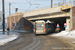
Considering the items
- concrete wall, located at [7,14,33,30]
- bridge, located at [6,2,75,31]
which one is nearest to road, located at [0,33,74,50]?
bridge, located at [6,2,75,31]

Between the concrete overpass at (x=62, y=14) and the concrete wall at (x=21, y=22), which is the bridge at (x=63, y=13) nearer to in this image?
the concrete overpass at (x=62, y=14)

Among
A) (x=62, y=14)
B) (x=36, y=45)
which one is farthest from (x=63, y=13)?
(x=36, y=45)

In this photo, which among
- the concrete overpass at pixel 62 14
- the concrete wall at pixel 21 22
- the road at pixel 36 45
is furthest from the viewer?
the concrete wall at pixel 21 22

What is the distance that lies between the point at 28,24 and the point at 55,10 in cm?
2011

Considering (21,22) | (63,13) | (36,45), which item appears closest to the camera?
(36,45)

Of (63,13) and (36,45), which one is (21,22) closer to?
(63,13)

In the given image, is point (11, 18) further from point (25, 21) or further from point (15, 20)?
point (25, 21)


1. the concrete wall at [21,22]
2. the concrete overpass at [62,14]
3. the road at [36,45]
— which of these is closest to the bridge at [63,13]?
the concrete overpass at [62,14]

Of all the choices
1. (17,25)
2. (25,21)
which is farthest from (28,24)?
(17,25)

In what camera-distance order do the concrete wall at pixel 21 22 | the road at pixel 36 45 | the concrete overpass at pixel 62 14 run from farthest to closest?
the concrete wall at pixel 21 22 → the concrete overpass at pixel 62 14 → the road at pixel 36 45

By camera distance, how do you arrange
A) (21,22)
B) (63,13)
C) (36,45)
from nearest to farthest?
(36,45), (63,13), (21,22)

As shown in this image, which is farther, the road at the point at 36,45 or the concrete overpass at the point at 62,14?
the concrete overpass at the point at 62,14

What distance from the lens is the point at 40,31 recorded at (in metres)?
25.0

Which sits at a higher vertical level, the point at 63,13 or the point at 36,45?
the point at 63,13
